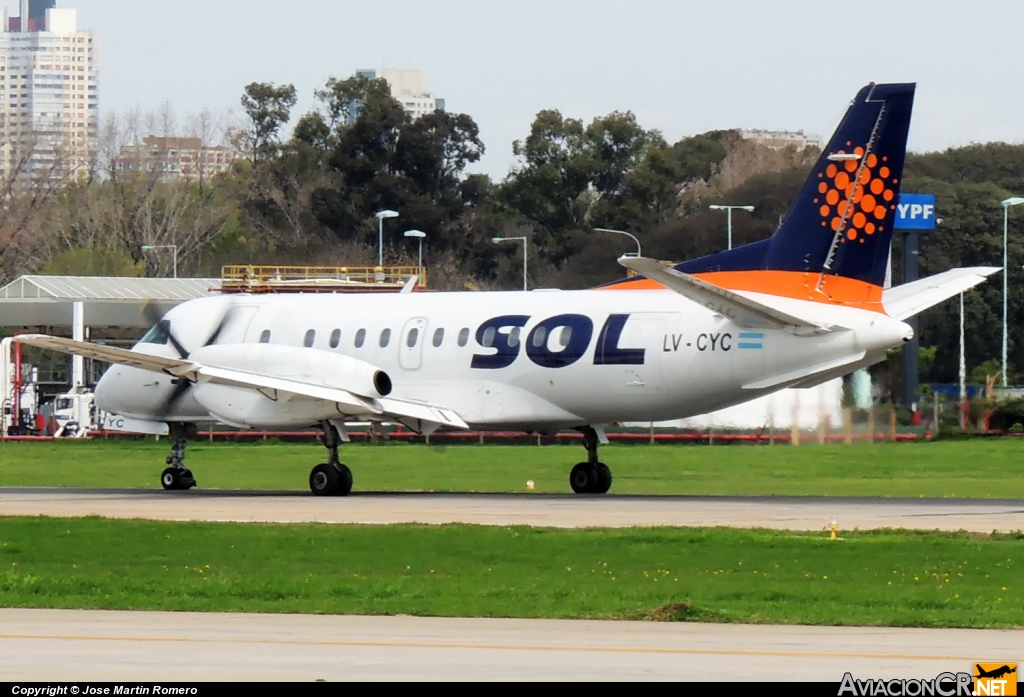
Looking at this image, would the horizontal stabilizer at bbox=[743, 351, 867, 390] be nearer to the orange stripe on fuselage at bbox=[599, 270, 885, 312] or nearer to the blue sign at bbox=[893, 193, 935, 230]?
the orange stripe on fuselage at bbox=[599, 270, 885, 312]

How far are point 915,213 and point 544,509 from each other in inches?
1938

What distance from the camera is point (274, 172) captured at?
384ft

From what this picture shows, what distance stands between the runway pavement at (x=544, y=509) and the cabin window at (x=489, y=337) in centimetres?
273

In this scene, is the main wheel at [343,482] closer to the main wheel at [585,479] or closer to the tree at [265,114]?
the main wheel at [585,479]

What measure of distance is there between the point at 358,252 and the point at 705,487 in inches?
2691

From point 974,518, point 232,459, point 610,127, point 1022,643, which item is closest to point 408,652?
point 1022,643

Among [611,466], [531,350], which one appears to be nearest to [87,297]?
[611,466]

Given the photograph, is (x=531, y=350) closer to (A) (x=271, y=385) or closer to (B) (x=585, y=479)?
(B) (x=585, y=479)

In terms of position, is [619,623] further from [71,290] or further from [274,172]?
[274,172]

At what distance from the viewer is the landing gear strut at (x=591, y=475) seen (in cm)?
3186

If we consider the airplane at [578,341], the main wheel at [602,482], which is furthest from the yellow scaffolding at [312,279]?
the main wheel at [602,482]

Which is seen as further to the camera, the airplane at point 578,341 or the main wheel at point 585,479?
the main wheel at point 585,479

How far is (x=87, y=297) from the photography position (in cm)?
6712

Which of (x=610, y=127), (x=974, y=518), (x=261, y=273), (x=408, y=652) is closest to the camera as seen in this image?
(x=408, y=652)
